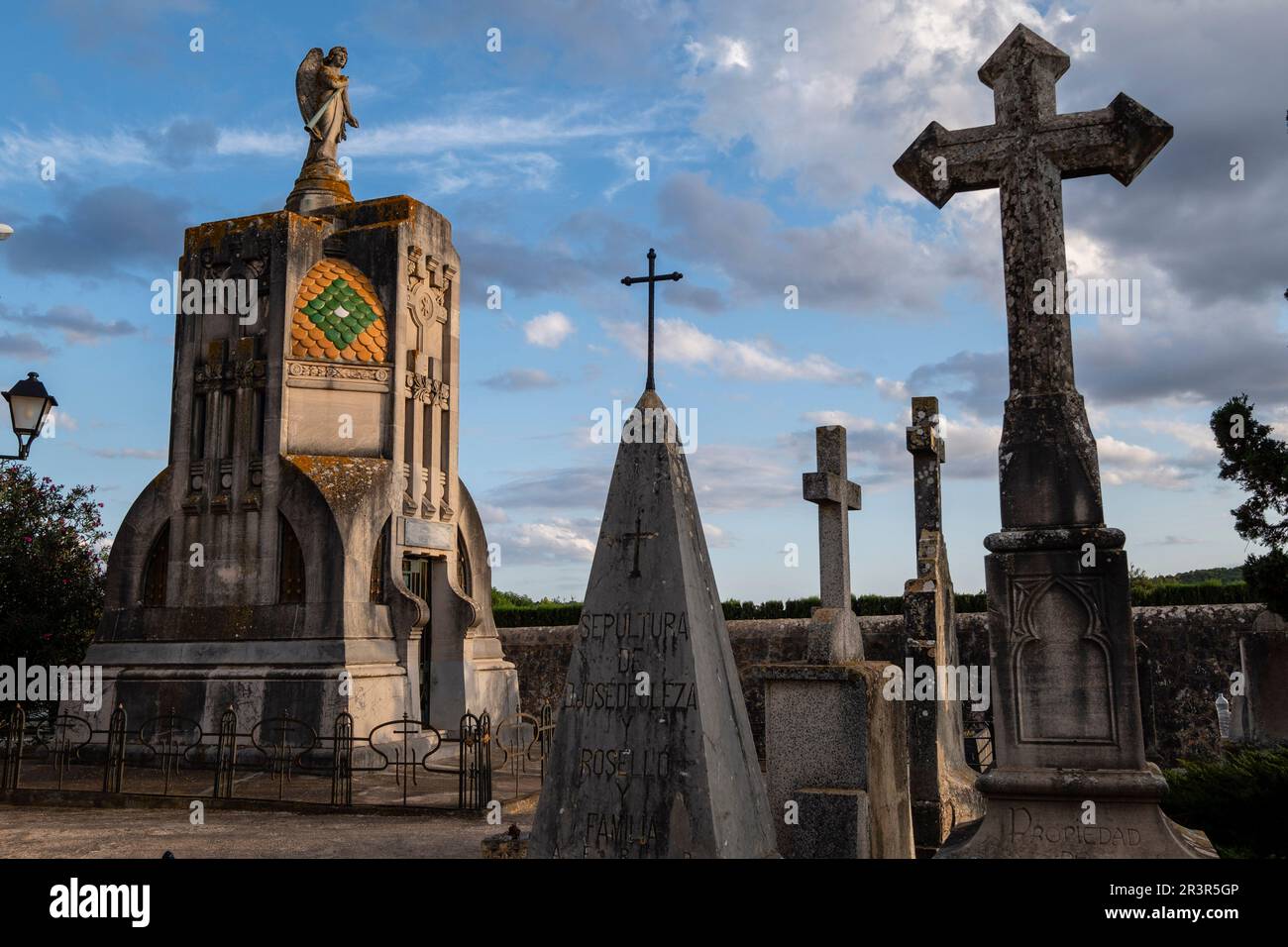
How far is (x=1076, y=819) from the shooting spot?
518 centimetres

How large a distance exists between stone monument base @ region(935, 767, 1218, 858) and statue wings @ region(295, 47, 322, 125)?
15.0 metres

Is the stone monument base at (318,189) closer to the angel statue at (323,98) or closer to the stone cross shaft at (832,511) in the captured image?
the angel statue at (323,98)

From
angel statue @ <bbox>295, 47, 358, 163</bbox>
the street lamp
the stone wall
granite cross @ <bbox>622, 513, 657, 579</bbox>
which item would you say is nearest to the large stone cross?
granite cross @ <bbox>622, 513, 657, 579</bbox>

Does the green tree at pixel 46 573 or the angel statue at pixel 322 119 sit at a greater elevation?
the angel statue at pixel 322 119

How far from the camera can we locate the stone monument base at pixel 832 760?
263 inches

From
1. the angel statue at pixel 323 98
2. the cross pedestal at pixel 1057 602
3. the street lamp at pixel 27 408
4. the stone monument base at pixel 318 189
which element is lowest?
the cross pedestal at pixel 1057 602

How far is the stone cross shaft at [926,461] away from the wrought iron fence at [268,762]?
16.6ft

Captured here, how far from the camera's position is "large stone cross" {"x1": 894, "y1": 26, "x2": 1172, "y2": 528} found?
5.48 metres

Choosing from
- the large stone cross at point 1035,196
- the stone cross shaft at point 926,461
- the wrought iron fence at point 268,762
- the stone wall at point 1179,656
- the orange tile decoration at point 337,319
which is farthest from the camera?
the stone wall at point 1179,656

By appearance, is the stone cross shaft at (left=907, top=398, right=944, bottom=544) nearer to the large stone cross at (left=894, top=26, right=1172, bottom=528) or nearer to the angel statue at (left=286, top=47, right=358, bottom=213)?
the large stone cross at (left=894, top=26, right=1172, bottom=528)

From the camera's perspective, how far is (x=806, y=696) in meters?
7.05

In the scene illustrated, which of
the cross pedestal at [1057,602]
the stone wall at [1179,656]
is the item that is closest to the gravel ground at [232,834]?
the cross pedestal at [1057,602]
